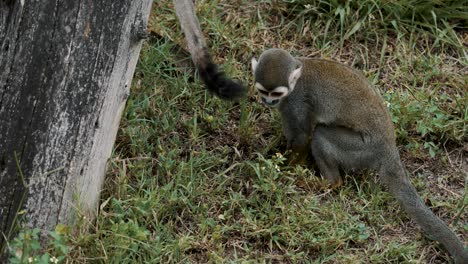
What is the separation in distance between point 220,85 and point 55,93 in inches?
39.7

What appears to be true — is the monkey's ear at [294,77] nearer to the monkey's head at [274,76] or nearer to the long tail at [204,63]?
the monkey's head at [274,76]

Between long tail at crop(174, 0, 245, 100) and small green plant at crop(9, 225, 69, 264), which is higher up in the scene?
long tail at crop(174, 0, 245, 100)

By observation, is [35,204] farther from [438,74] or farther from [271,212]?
[438,74]

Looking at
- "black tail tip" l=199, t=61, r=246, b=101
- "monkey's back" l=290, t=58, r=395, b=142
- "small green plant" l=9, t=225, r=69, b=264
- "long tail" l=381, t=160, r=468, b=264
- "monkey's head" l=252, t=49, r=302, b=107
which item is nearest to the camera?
"small green plant" l=9, t=225, r=69, b=264

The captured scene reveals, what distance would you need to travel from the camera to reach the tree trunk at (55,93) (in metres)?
4.44

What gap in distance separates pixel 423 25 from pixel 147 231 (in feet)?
11.5

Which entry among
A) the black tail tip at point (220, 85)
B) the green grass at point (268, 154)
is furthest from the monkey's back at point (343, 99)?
the black tail tip at point (220, 85)

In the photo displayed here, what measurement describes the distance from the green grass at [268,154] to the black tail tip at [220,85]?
0.87 metres

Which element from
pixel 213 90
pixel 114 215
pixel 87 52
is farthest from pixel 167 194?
pixel 87 52

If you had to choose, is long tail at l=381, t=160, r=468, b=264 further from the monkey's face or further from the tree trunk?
the tree trunk

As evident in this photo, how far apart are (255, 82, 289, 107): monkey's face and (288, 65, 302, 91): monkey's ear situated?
3.9 inches

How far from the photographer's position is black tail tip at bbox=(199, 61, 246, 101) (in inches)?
194

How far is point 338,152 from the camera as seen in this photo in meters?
6.05

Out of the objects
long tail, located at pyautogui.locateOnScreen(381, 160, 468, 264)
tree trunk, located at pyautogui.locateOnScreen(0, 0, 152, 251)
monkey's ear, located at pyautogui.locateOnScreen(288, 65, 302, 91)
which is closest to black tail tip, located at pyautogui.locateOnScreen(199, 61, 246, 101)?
tree trunk, located at pyautogui.locateOnScreen(0, 0, 152, 251)
